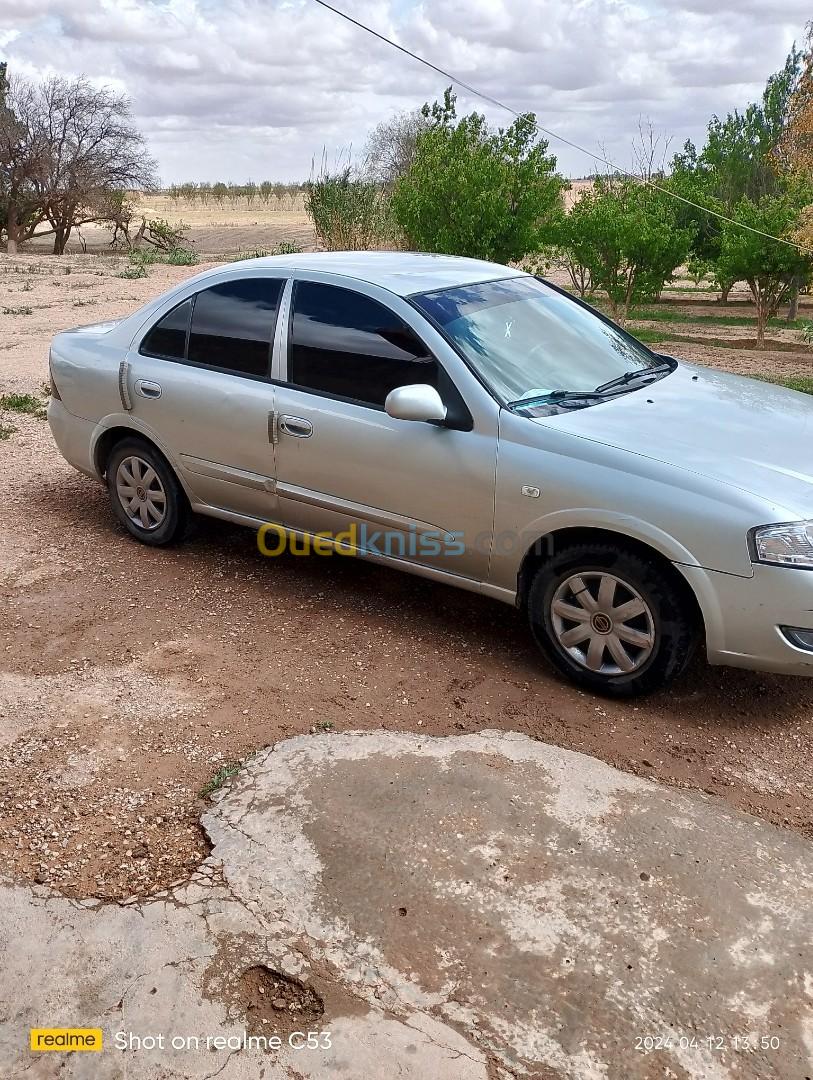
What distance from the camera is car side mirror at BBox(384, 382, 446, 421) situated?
3961 millimetres

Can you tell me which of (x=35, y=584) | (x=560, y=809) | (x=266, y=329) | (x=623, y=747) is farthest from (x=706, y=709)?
(x=35, y=584)

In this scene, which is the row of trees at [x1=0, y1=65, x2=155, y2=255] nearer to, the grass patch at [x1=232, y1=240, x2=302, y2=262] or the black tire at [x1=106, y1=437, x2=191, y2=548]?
the grass patch at [x1=232, y1=240, x2=302, y2=262]

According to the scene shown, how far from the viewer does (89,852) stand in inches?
121

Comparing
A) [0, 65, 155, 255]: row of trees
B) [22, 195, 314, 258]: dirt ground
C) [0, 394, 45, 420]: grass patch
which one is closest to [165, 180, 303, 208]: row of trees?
[22, 195, 314, 258]: dirt ground

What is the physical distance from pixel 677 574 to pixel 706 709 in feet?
2.20

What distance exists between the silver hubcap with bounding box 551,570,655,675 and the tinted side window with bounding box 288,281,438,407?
3.63 ft

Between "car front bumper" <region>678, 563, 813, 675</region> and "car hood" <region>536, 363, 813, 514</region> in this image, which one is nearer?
"car front bumper" <region>678, 563, 813, 675</region>

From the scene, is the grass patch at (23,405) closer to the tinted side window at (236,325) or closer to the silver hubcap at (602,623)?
the tinted side window at (236,325)

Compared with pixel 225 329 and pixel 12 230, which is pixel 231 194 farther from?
pixel 225 329

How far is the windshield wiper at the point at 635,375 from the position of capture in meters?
4.42

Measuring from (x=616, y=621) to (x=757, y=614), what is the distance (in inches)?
21.7

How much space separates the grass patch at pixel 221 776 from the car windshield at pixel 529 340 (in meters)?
1.86

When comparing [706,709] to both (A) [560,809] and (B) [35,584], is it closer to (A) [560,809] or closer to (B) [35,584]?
(A) [560,809]

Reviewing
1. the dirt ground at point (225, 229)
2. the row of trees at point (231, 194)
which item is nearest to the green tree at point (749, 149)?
the dirt ground at point (225, 229)
